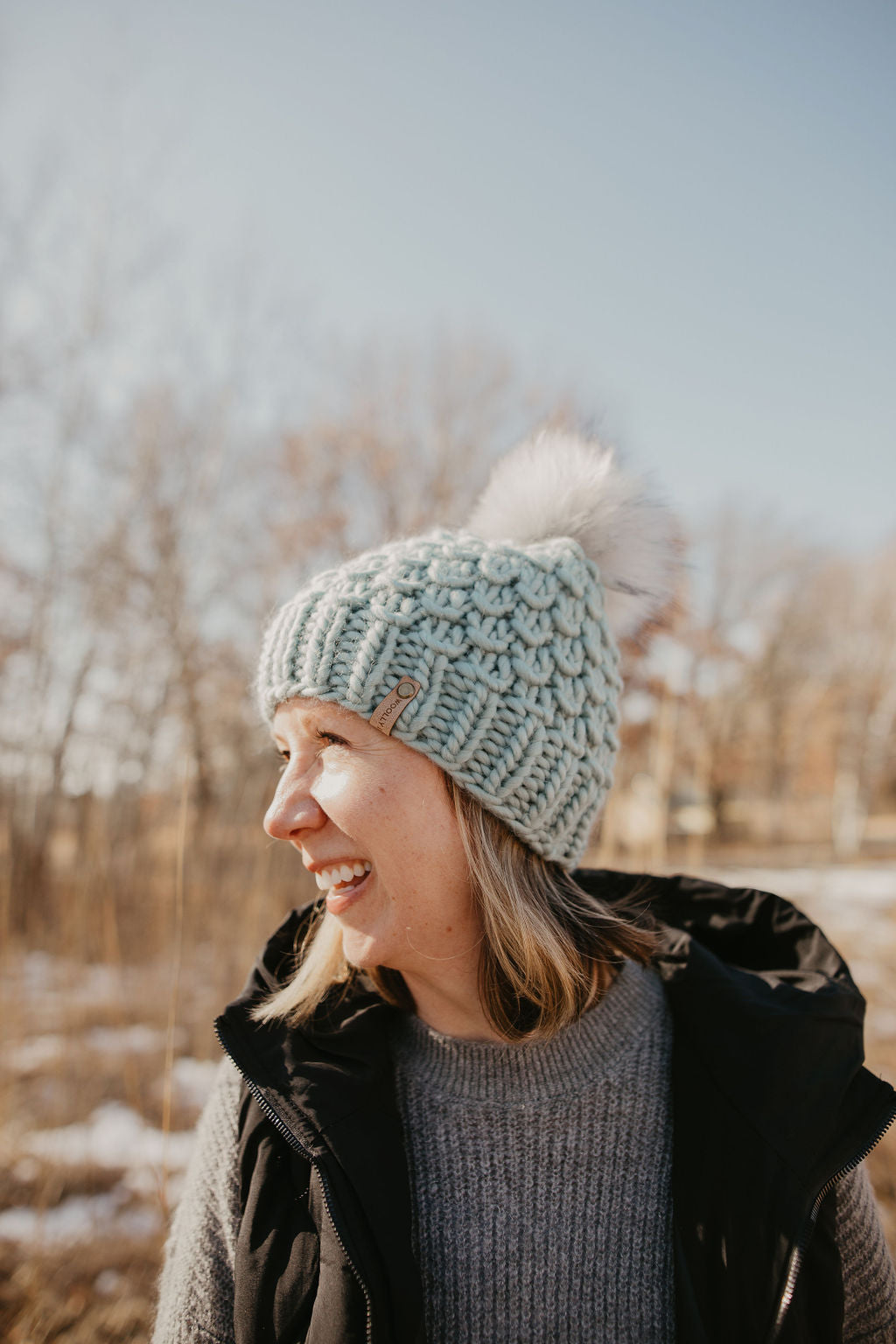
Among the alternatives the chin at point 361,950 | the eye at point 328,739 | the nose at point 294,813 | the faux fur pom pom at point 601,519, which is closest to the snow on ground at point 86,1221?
the chin at point 361,950

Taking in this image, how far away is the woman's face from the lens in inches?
48.0

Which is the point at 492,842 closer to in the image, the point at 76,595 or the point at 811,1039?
the point at 811,1039

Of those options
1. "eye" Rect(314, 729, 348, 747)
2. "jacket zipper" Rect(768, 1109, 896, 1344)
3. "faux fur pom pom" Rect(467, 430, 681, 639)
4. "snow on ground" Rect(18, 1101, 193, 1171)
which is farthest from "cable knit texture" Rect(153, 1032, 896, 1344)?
"snow on ground" Rect(18, 1101, 193, 1171)

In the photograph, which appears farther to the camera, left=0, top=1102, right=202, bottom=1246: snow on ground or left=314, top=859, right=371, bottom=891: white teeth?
left=0, top=1102, right=202, bottom=1246: snow on ground

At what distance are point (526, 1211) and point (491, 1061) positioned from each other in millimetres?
227

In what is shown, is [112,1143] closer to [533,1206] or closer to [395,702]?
[533,1206]

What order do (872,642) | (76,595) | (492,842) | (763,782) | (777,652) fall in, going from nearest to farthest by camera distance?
1. (492,842)
2. (76,595)
3. (872,642)
4. (777,652)
5. (763,782)

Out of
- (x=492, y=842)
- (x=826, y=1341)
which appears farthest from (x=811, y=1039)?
(x=492, y=842)

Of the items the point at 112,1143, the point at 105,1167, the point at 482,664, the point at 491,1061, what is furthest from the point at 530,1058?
the point at 112,1143

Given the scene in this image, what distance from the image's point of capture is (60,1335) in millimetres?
2211

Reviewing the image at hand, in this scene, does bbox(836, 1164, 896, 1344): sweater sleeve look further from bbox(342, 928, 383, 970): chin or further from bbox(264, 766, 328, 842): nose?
bbox(264, 766, 328, 842): nose

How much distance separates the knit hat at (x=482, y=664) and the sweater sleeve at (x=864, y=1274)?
70 cm

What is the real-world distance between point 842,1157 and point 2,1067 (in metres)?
3.27

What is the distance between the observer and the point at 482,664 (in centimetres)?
126
